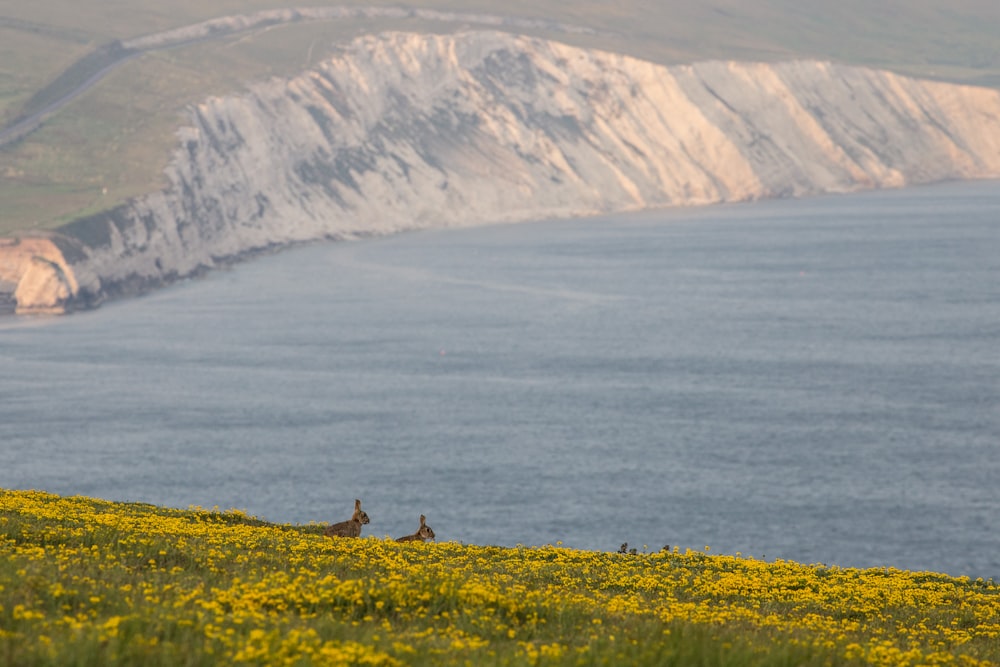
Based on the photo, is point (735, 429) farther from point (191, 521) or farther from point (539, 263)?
point (539, 263)

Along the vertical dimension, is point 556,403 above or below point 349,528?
above

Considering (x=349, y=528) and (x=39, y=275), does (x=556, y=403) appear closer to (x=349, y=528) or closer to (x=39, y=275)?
(x=39, y=275)

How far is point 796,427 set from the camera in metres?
80.7

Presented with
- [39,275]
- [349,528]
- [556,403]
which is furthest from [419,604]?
[39,275]

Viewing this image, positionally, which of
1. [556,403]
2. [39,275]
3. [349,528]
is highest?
[39,275]

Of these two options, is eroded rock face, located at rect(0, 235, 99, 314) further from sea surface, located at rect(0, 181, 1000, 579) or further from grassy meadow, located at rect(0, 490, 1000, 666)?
grassy meadow, located at rect(0, 490, 1000, 666)

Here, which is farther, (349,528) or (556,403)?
(556,403)

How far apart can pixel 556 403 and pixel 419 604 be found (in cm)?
7436

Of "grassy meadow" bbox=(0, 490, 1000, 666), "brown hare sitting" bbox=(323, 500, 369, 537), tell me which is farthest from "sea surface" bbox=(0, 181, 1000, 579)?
"grassy meadow" bbox=(0, 490, 1000, 666)

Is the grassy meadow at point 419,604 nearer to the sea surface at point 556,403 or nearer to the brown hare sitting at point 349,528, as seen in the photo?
the brown hare sitting at point 349,528

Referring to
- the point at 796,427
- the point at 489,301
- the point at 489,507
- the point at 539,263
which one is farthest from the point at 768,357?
the point at 539,263

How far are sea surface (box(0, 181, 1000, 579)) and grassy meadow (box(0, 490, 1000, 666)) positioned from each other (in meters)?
34.0

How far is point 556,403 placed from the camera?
90938 millimetres

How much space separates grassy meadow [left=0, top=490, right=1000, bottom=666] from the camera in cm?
1333
